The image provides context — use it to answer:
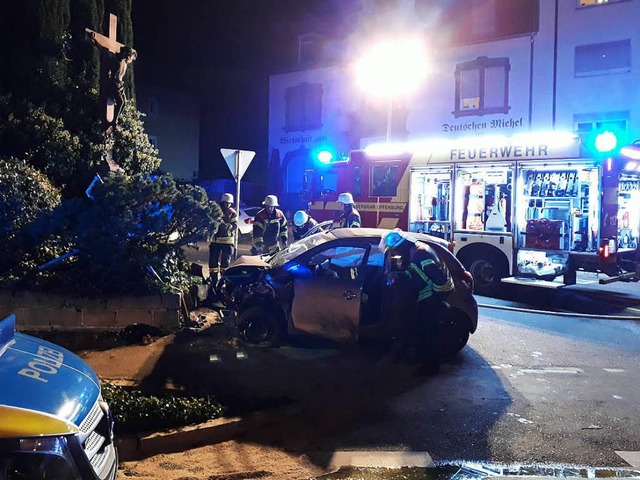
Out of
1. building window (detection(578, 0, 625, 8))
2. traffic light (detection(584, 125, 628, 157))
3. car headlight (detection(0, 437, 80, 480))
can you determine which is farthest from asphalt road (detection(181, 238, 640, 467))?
building window (detection(578, 0, 625, 8))

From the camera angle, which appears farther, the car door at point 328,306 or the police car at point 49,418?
the car door at point 328,306

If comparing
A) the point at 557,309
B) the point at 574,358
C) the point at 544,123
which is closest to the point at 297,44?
the point at 544,123

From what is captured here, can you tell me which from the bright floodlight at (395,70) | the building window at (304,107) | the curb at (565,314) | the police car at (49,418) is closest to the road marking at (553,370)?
the curb at (565,314)

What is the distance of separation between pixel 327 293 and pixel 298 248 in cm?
97

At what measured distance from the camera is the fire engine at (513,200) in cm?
973

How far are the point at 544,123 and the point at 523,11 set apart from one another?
414cm

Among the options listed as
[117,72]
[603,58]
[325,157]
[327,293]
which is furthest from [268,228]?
[603,58]

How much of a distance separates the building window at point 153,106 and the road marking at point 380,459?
85.7ft

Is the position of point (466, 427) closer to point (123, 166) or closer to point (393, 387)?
point (393, 387)

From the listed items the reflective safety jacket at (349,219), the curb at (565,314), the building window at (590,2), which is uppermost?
the building window at (590,2)

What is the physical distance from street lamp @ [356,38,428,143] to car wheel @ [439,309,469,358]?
51.7ft

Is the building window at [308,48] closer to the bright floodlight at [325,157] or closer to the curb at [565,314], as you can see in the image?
the bright floodlight at [325,157]

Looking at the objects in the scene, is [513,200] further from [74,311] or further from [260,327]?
[74,311]

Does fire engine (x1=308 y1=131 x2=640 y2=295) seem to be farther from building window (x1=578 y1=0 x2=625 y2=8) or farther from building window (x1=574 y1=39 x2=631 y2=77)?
building window (x1=578 y1=0 x2=625 y2=8)
